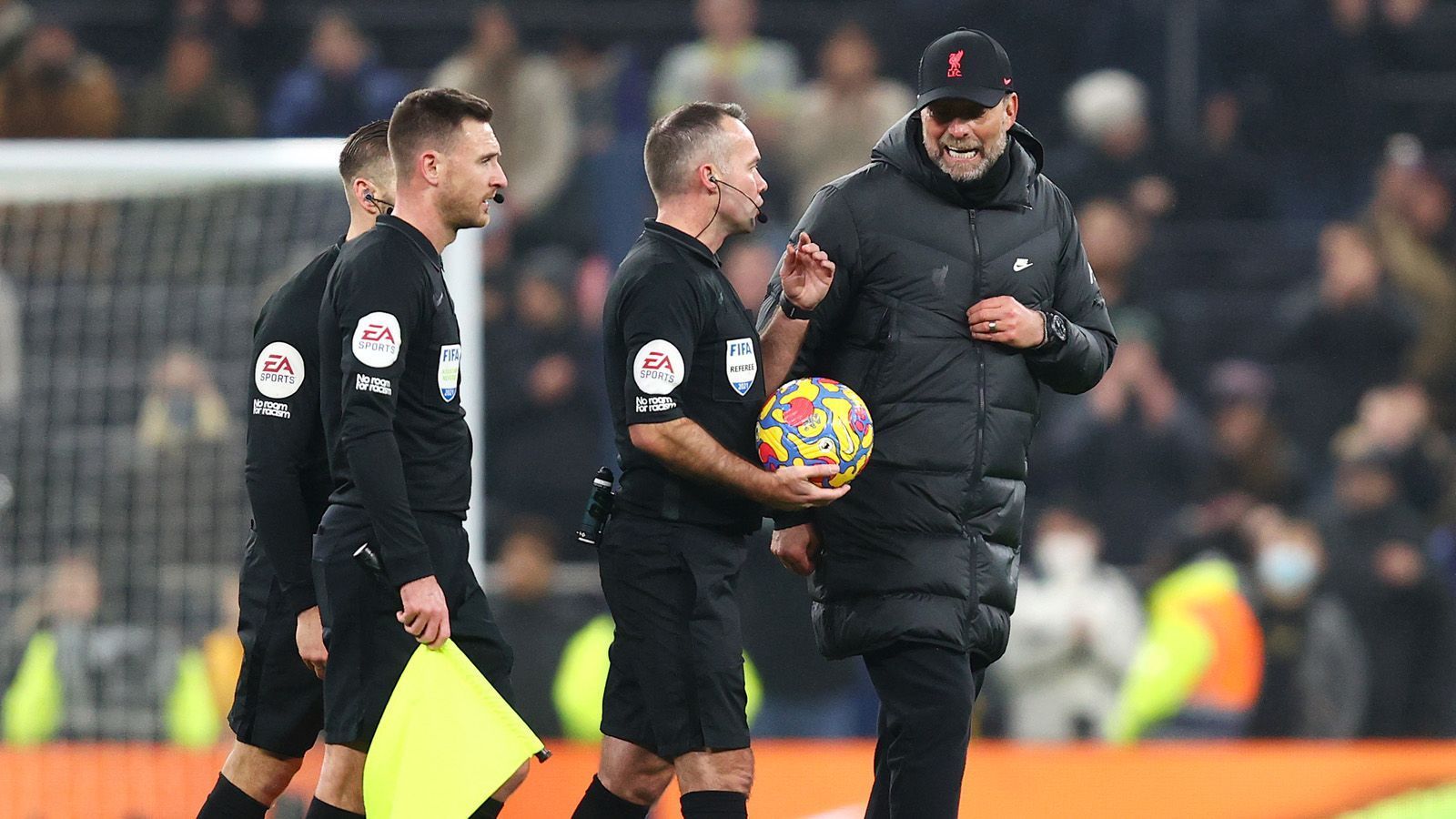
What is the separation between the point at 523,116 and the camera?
10.3 m

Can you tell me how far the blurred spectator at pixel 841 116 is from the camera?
10195 mm

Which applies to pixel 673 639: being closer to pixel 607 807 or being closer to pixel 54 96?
pixel 607 807

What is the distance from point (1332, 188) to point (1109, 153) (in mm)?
1415

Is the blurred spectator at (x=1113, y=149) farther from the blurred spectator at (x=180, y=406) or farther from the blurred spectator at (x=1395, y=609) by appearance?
the blurred spectator at (x=180, y=406)

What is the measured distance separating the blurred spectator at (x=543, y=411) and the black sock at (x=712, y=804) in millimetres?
4946

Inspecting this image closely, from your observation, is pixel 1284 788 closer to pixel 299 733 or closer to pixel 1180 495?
pixel 1180 495

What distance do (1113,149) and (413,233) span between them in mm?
6719

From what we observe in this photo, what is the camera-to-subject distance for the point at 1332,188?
10.8 m

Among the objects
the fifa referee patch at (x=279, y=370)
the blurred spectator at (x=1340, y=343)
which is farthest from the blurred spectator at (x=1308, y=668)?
the fifa referee patch at (x=279, y=370)

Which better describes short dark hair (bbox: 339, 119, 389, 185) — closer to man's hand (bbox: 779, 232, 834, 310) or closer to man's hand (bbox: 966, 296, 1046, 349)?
man's hand (bbox: 779, 232, 834, 310)

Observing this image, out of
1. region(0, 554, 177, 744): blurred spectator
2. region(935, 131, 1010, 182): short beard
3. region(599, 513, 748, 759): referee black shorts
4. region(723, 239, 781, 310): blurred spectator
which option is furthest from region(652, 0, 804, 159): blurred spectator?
region(599, 513, 748, 759): referee black shorts

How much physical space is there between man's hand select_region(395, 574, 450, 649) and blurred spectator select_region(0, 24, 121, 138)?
681 centimetres

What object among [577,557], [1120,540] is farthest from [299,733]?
[1120,540]

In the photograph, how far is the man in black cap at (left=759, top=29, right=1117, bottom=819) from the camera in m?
4.50
